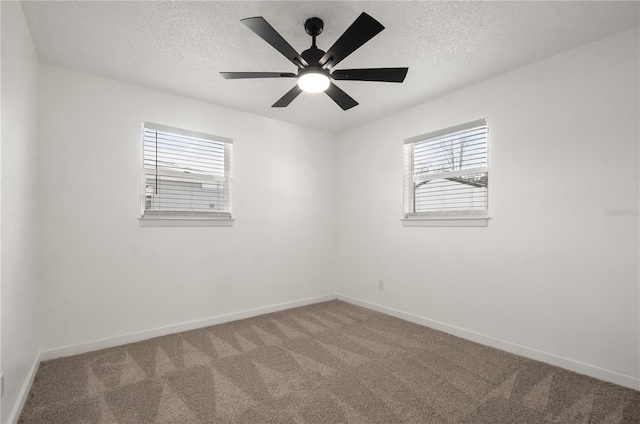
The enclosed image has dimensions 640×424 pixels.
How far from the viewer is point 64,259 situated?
9.23 ft

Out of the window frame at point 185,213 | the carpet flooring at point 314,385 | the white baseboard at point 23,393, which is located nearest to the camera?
the white baseboard at point 23,393

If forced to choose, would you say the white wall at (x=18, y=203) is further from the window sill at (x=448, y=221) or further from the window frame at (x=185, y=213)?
the window sill at (x=448, y=221)

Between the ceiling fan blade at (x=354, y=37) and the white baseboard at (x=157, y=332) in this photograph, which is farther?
the white baseboard at (x=157, y=332)

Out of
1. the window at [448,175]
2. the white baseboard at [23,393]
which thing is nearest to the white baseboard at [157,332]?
the white baseboard at [23,393]

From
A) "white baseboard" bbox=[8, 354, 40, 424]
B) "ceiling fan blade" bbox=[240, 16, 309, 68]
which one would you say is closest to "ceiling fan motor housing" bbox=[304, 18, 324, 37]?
"ceiling fan blade" bbox=[240, 16, 309, 68]

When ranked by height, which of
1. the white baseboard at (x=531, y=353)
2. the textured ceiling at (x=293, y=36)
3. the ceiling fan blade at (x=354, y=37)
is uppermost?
the textured ceiling at (x=293, y=36)

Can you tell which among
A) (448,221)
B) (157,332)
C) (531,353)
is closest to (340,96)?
(448,221)

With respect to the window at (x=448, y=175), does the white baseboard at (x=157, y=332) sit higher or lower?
lower

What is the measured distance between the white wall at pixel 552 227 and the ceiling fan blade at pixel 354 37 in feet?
6.07

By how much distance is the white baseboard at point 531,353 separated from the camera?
7.52ft

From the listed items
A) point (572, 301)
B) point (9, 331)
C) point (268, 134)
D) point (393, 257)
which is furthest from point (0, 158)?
point (572, 301)

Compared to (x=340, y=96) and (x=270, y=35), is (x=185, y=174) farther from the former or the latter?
(x=270, y=35)

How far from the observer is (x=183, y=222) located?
3.46 m

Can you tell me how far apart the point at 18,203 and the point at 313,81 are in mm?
2184
